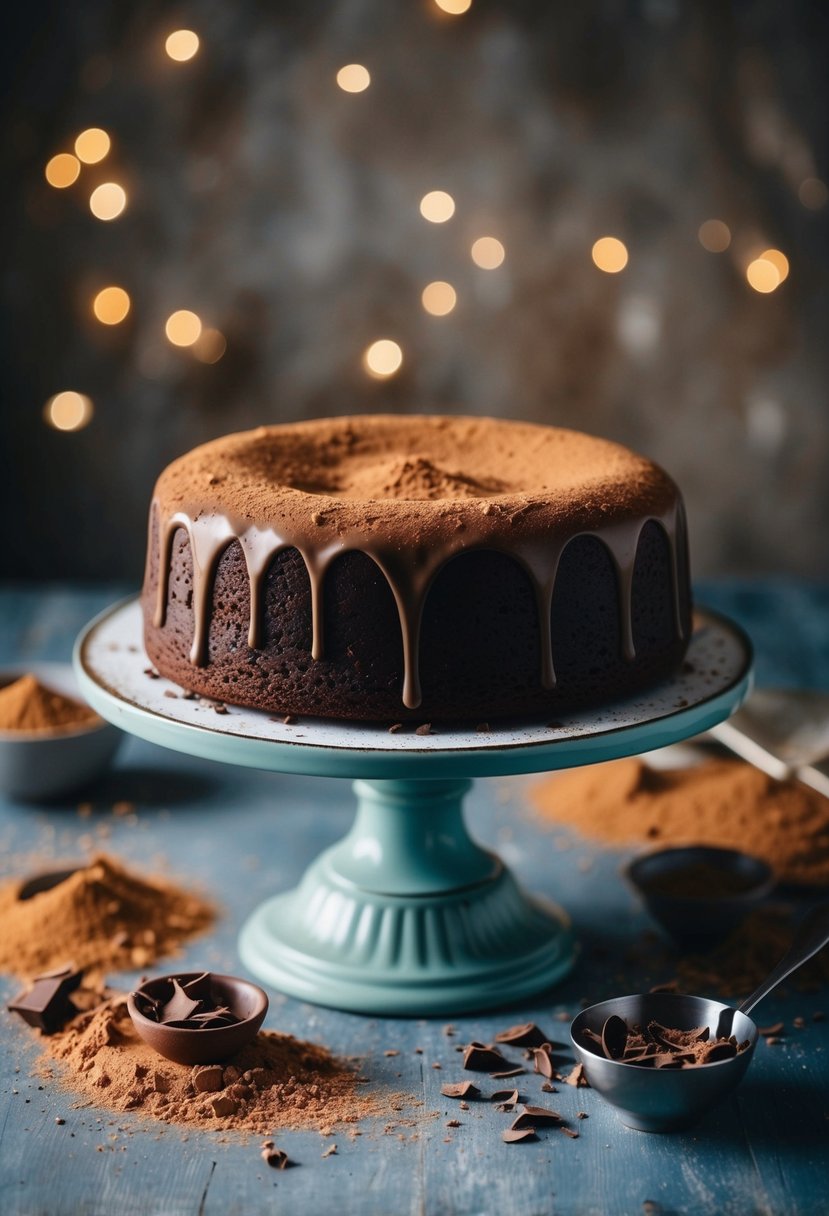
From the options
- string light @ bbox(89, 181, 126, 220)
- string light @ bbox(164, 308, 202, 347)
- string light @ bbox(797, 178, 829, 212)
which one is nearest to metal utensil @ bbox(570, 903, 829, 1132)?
string light @ bbox(797, 178, 829, 212)

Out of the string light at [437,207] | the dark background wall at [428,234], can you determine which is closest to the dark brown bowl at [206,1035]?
the dark background wall at [428,234]

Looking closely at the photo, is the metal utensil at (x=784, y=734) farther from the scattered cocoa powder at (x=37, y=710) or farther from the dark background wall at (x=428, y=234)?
the dark background wall at (x=428, y=234)

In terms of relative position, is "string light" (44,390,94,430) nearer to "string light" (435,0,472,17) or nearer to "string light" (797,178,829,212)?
"string light" (435,0,472,17)

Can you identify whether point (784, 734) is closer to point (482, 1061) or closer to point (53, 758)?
point (482, 1061)

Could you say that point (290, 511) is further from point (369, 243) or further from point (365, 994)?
point (369, 243)

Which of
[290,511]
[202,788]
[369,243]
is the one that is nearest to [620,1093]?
[290,511]

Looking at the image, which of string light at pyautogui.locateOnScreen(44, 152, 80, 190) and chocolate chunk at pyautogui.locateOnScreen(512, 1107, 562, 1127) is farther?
string light at pyautogui.locateOnScreen(44, 152, 80, 190)
